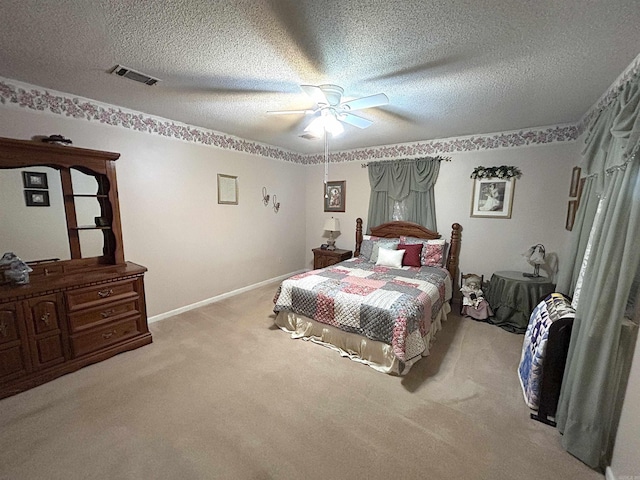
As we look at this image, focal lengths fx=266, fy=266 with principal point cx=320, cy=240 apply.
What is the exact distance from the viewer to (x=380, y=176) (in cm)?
435

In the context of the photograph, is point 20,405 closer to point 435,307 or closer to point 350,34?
point 350,34

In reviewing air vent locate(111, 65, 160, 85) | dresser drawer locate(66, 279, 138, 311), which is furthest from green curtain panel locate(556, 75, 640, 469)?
dresser drawer locate(66, 279, 138, 311)

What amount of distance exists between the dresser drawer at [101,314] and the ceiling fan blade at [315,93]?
8.22 feet

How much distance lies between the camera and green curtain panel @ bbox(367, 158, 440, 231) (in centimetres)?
399

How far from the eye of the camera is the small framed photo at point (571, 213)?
2.78 m

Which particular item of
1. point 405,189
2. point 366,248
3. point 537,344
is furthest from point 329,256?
point 537,344

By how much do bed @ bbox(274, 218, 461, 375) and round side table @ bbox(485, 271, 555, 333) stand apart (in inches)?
21.4

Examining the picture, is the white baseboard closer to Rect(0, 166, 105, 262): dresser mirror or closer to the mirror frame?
the mirror frame

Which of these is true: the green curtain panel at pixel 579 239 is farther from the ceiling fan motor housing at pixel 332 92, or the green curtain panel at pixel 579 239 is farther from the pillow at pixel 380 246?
the ceiling fan motor housing at pixel 332 92

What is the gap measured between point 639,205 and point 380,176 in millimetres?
3197

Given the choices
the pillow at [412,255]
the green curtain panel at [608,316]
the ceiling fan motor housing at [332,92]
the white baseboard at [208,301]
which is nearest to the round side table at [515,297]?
the pillow at [412,255]


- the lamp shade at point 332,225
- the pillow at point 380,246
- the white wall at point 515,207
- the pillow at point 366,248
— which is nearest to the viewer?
the white wall at point 515,207

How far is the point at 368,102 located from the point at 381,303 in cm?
168

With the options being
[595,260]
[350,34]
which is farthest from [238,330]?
[595,260]
